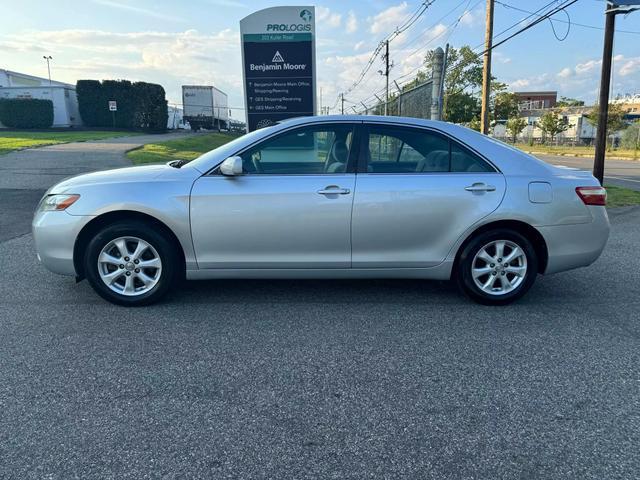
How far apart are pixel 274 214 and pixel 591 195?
284 cm

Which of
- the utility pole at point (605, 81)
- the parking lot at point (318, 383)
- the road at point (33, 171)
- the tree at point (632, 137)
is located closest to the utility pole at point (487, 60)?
the utility pole at point (605, 81)

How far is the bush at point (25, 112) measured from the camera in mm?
36906

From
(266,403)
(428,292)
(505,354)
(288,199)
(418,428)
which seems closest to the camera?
(418,428)

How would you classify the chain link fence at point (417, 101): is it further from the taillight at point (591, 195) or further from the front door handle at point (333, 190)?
the front door handle at point (333, 190)

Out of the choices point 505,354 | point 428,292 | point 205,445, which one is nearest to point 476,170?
point 428,292

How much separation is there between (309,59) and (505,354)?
9394mm

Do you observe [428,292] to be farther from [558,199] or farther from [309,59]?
[309,59]

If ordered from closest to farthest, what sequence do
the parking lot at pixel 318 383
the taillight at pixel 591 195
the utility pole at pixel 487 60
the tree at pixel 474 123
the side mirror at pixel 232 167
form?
1. the parking lot at pixel 318 383
2. the side mirror at pixel 232 167
3. the taillight at pixel 591 195
4. the utility pole at pixel 487 60
5. the tree at pixel 474 123

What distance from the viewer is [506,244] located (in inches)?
170

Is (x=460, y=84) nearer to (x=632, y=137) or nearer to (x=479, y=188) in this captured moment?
(x=632, y=137)

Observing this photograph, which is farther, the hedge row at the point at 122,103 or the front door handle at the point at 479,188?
the hedge row at the point at 122,103

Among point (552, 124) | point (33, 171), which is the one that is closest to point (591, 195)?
point (33, 171)

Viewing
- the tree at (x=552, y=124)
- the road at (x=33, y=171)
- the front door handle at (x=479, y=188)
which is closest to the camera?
the front door handle at (x=479, y=188)

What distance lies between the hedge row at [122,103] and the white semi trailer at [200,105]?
14.9 feet
